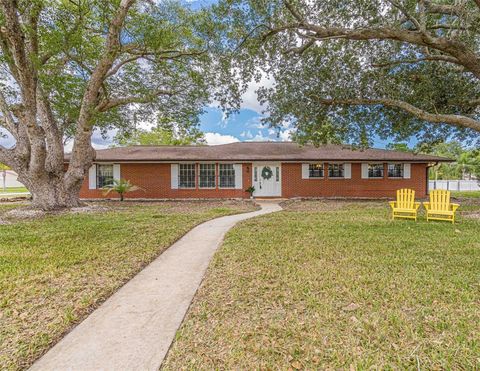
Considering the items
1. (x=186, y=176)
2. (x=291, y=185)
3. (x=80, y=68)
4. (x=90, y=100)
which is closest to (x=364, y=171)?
(x=291, y=185)

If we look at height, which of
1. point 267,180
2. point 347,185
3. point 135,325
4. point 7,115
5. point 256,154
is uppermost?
point 7,115

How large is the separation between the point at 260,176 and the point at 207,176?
333 cm

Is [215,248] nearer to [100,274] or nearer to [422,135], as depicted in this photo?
[100,274]

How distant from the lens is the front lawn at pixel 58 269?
2.60 metres

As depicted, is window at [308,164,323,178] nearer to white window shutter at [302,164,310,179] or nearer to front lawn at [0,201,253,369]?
white window shutter at [302,164,310,179]

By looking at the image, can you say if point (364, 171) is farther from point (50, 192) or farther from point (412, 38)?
point (50, 192)

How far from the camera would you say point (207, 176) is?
15.9m

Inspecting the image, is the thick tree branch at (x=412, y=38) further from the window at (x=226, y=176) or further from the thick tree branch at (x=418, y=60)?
the window at (x=226, y=176)

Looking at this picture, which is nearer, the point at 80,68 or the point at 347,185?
the point at 80,68

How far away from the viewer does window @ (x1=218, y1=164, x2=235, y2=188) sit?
51.8 ft

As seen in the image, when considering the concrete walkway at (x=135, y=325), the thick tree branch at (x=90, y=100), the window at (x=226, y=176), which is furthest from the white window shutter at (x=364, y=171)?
Result: the thick tree branch at (x=90, y=100)

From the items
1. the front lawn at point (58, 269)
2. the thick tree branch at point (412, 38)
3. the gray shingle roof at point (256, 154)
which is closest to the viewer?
the front lawn at point (58, 269)

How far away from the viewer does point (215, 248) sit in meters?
5.59

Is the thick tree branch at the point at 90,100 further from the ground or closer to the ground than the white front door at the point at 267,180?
further from the ground
